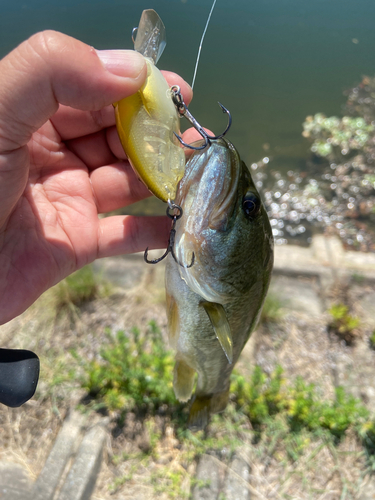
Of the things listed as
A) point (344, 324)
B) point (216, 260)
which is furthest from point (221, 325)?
point (344, 324)

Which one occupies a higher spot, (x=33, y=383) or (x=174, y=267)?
(x=174, y=267)

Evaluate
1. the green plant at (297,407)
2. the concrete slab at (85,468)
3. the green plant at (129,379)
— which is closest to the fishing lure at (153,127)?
the green plant at (129,379)

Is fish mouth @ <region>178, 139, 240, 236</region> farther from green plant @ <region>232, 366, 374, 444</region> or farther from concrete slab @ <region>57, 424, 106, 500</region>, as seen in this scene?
concrete slab @ <region>57, 424, 106, 500</region>

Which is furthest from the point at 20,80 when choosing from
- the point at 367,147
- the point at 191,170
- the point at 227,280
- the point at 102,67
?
the point at 367,147

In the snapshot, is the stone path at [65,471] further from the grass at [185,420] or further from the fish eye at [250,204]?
the fish eye at [250,204]

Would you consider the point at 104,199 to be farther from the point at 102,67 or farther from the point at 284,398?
the point at 284,398
